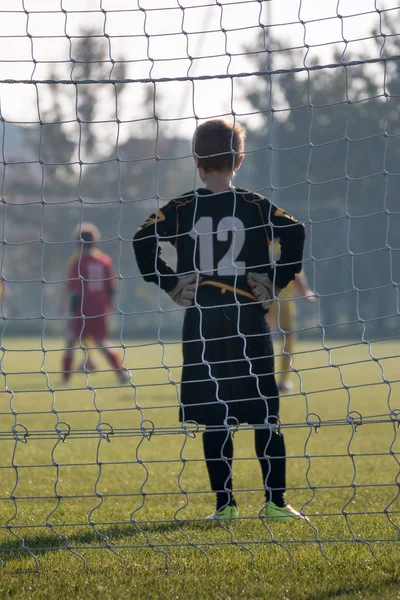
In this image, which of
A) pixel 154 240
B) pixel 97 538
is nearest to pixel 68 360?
pixel 154 240

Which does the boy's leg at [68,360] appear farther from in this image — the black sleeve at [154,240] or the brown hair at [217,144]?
the brown hair at [217,144]

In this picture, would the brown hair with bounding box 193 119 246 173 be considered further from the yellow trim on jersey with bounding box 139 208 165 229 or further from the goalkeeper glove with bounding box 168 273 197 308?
the goalkeeper glove with bounding box 168 273 197 308

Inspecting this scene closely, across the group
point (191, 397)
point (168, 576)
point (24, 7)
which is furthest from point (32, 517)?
point (24, 7)

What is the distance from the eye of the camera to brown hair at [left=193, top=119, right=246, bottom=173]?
4.12m

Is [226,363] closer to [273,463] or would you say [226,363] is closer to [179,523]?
[273,463]

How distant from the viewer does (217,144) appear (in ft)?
13.6

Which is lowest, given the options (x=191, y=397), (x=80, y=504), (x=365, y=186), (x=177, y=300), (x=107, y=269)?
(x=80, y=504)

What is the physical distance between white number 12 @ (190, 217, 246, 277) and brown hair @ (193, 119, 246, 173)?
0.79ft

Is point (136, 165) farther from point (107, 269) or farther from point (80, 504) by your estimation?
point (80, 504)

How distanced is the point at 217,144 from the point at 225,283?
61 centimetres

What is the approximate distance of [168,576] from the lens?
10.2ft

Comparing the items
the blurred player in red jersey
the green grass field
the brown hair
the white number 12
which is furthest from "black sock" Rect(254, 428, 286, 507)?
the blurred player in red jersey

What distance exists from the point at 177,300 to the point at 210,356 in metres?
0.28

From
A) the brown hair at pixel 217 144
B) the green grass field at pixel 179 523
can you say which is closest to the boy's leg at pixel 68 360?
the green grass field at pixel 179 523
